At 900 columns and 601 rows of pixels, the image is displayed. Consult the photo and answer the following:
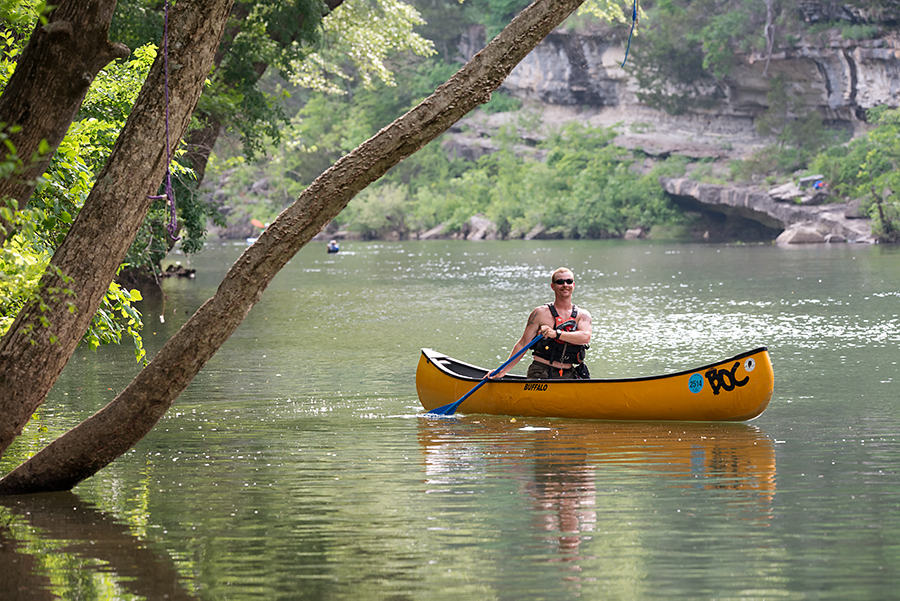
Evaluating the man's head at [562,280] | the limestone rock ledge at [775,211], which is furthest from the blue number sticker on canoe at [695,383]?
the limestone rock ledge at [775,211]

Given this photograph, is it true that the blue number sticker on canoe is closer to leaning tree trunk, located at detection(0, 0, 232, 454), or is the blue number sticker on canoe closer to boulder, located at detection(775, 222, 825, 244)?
leaning tree trunk, located at detection(0, 0, 232, 454)

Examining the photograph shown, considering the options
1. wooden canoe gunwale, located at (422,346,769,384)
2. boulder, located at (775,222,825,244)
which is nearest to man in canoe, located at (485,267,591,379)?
wooden canoe gunwale, located at (422,346,769,384)

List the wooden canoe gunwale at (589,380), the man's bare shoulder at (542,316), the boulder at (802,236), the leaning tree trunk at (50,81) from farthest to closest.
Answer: the boulder at (802,236)
the man's bare shoulder at (542,316)
the wooden canoe gunwale at (589,380)
the leaning tree trunk at (50,81)

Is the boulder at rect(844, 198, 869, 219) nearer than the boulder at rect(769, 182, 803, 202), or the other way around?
the boulder at rect(844, 198, 869, 219)

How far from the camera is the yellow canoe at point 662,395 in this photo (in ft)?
33.2

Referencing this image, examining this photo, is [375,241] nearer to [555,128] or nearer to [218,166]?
[555,128]

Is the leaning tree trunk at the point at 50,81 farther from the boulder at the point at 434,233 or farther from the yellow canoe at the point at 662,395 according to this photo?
the boulder at the point at 434,233

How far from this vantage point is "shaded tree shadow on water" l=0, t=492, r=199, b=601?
5.60 meters

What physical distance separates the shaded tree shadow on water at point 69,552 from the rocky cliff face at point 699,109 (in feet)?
177

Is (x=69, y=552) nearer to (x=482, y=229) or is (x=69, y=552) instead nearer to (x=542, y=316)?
(x=542, y=316)

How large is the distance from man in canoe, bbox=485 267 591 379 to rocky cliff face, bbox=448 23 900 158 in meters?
48.8

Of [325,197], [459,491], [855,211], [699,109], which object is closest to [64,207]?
[325,197]

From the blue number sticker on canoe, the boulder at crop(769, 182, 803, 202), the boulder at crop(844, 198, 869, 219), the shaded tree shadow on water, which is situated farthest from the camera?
the boulder at crop(769, 182, 803, 202)

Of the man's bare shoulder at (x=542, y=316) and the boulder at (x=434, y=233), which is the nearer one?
the man's bare shoulder at (x=542, y=316)
